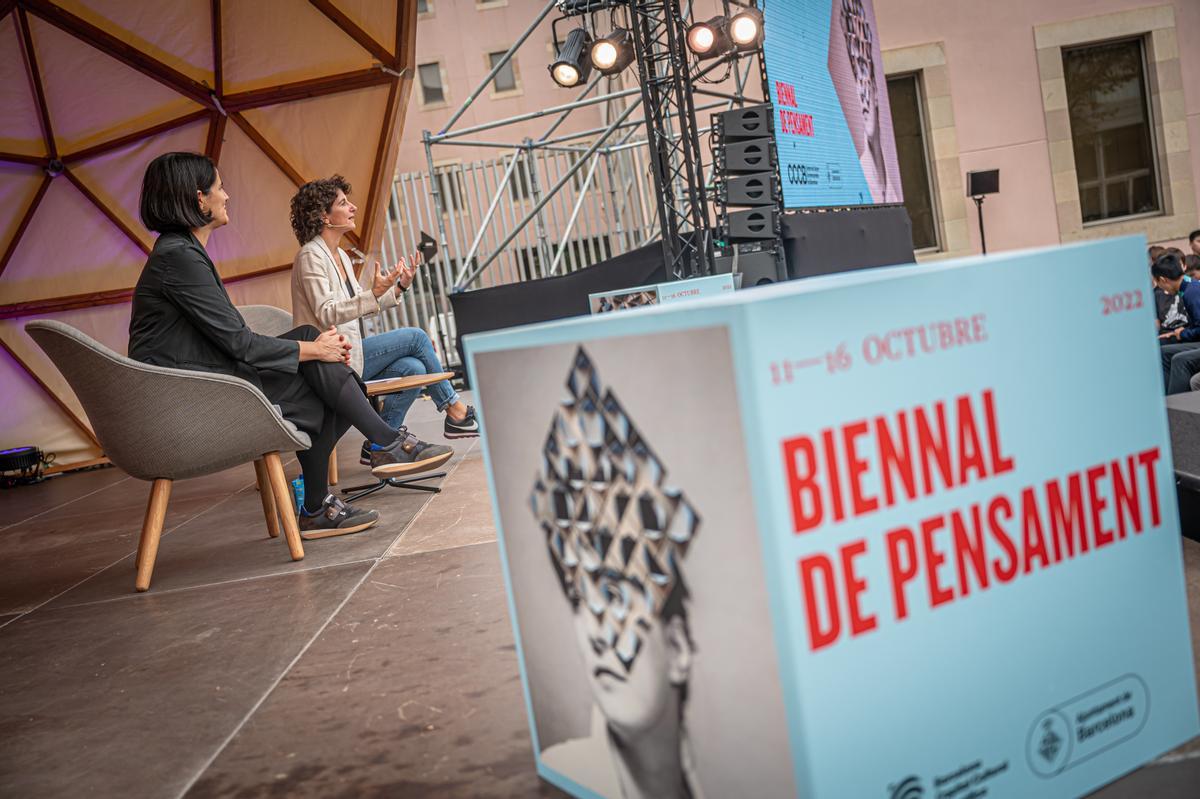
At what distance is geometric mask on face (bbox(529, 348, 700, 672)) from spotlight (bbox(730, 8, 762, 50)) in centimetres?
546

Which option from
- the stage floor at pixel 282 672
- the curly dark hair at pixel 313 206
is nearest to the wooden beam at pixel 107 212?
the curly dark hair at pixel 313 206

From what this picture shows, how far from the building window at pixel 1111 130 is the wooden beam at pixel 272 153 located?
884 centimetres

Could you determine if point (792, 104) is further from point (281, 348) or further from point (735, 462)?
point (735, 462)

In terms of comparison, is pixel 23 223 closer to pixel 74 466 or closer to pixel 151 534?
pixel 74 466

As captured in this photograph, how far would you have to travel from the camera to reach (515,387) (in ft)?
3.46

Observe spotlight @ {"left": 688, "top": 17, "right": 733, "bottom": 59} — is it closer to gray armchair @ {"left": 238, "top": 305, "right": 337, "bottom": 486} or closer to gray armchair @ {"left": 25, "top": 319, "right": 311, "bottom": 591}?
gray armchair @ {"left": 238, "top": 305, "right": 337, "bottom": 486}

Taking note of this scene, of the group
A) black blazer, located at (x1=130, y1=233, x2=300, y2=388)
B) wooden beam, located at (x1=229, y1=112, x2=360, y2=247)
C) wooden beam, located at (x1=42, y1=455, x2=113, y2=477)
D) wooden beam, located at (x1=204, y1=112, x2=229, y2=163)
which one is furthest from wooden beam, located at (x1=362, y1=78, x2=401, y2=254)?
black blazer, located at (x1=130, y1=233, x2=300, y2=388)

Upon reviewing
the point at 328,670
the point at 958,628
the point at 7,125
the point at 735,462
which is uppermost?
the point at 7,125

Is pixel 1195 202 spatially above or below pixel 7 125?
below

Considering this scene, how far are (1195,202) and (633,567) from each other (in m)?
12.1

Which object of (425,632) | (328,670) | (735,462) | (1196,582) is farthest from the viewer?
(425,632)

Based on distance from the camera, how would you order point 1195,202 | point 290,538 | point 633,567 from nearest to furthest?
1. point 633,567
2. point 290,538
3. point 1195,202

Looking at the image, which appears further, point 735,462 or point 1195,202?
point 1195,202

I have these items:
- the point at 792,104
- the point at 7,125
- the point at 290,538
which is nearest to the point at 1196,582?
the point at 290,538
